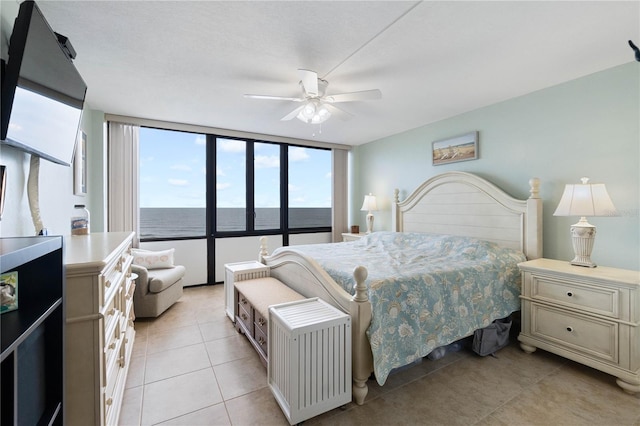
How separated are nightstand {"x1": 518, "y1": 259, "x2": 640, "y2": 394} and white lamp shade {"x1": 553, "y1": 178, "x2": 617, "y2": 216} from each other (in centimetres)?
47

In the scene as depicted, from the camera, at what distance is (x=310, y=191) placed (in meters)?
5.45

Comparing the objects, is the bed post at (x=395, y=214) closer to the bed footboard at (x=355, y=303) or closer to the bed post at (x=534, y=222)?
the bed post at (x=534, y=222)

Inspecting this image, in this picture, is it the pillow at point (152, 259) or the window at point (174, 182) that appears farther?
the window at point (174, 182)

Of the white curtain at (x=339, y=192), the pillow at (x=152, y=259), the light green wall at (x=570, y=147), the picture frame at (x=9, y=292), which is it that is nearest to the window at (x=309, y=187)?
the white curtain at (x=339, y=192)

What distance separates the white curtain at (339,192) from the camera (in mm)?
5469

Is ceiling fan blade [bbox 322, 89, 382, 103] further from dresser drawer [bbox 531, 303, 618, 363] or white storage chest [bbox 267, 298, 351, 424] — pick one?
dresser drawer [bbox 531, 303, 618, 363]

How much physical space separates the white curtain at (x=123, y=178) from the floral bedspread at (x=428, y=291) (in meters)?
2.65

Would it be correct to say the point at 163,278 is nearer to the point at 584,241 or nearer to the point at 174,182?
the point at 174,182

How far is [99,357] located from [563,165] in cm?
388

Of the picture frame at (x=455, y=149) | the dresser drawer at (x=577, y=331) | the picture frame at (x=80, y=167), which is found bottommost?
the dresser drawer at (x=577, y=331)

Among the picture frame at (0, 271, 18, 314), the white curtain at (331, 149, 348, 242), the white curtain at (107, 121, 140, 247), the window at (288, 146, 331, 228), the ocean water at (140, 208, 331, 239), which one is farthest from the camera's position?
the white curtain at (331, 149, 348, 242)

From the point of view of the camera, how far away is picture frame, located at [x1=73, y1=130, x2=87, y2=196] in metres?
2.68

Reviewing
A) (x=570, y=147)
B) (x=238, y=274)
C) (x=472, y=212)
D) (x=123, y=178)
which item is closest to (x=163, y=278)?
(x=238, y=274)

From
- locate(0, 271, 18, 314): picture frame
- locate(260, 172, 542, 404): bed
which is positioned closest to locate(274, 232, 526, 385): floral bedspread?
locate(260, 172, 542, 404): bed
